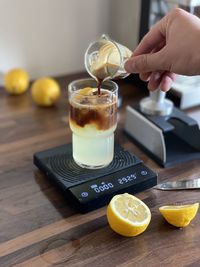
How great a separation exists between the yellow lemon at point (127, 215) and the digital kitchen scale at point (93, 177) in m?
0.05

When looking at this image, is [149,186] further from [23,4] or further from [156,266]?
[23,4]

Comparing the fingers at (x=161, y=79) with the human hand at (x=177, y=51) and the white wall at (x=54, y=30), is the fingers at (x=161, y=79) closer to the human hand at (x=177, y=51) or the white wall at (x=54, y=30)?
the human hand at (x=177, y=51)

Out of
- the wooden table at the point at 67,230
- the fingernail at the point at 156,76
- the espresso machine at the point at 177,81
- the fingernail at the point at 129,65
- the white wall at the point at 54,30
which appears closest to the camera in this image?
the wooden table at the point at 67,230

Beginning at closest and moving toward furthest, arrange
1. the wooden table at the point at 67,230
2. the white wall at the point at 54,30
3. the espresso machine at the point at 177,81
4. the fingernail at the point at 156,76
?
the wooden table at the point at 67,230
the fingernail at the point at 156,76
the espresso machine at the point at 177,81
the white wall at the point at 54,30

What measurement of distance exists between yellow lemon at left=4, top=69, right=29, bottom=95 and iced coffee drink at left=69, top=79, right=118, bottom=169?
1.21ft

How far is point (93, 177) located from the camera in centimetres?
75

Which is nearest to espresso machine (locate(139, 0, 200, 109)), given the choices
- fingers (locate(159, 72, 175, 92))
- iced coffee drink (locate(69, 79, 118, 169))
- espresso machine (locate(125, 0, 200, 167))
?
espresso machine (locate(125, 0, 200, 167))

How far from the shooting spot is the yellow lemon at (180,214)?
663 millimetres

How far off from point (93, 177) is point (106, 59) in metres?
0.21

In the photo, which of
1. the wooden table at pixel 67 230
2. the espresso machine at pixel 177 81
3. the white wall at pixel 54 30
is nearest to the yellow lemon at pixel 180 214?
the wooden table at pixel 67 230

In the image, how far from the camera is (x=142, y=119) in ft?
2.96

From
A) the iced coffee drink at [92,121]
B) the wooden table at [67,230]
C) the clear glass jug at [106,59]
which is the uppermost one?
the clear glass jug at [106,59]

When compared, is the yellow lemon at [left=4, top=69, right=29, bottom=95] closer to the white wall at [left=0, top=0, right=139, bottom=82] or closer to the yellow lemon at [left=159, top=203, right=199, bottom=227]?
the white wall at [left=0, top=0, right=139, bottom=82]

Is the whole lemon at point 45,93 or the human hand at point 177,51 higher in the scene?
the human hand at point 177,51
